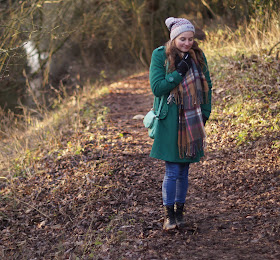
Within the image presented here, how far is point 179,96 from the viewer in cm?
341

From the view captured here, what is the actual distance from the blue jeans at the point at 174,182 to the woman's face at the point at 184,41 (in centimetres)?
109

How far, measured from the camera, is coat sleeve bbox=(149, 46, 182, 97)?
331 cm

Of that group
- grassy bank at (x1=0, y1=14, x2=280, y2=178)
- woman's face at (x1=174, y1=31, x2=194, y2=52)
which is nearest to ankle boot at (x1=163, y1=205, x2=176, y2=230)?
woman's face at (x1=174, y1=31, x2=194, y2=52)

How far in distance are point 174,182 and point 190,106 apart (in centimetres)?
75

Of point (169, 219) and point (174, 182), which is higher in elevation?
point (174, 182)

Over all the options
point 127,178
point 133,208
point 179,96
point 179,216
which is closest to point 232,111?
point 127,178

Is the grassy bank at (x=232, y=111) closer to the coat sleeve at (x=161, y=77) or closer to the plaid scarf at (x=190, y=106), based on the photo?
the plaid scarf at (x=190, y=106)

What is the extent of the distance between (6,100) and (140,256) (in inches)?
→ 370

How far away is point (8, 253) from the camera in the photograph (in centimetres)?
431

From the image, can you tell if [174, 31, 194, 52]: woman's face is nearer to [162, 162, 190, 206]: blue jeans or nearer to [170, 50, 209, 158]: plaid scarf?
[170, 50, 209, 158]: plaid scarf

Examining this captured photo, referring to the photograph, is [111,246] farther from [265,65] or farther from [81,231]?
[265,65]

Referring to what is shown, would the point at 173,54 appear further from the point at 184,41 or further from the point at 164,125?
the point at 164,125

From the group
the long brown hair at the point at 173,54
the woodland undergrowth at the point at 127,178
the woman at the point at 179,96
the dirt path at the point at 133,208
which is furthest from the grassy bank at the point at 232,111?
the long brown hair at the point at 173,54

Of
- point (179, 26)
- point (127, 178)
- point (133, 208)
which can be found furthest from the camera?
point (127, 178)
